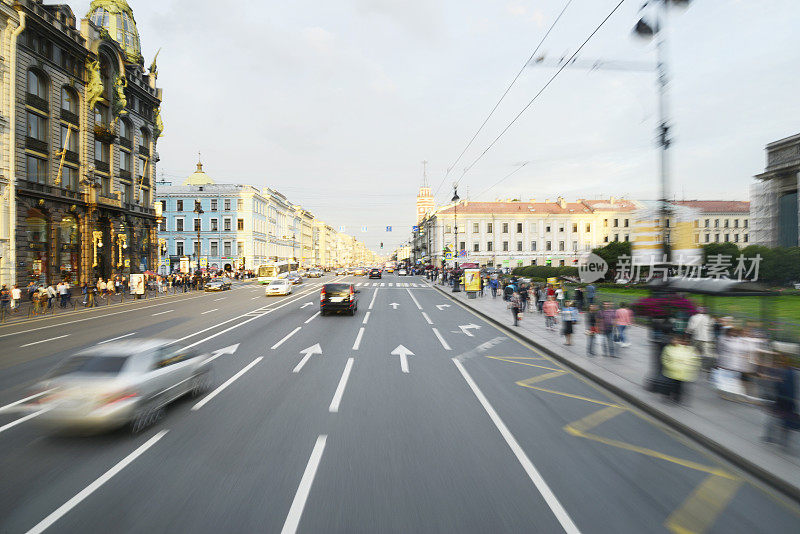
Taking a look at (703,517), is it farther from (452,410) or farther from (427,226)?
(427,226)

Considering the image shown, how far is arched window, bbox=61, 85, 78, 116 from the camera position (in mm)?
34719

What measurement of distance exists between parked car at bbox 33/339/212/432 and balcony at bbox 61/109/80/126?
37.8 metres

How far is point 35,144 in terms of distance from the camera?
31.7 metres

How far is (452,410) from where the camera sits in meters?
8.12

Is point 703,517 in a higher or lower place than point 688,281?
lower

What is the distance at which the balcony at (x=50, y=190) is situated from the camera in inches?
1181

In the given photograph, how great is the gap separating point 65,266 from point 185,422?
36117 mm

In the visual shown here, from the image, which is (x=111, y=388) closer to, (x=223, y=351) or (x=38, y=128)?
(x=223, y=351)

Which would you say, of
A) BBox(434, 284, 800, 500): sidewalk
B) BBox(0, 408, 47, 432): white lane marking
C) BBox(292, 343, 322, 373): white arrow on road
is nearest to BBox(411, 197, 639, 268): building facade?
BBox(292, 343, 322, 373): white arrow on road

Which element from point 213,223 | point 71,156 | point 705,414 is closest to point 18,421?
point 705,414

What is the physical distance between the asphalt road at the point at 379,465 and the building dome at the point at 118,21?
2024 inches

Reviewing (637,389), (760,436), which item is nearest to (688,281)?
(637,389)

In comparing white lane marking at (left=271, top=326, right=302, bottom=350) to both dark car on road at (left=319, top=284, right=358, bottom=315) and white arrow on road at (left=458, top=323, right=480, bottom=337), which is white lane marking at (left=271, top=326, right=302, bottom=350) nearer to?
dark car on road at (left=319, top=284, right=358, bottom=315)

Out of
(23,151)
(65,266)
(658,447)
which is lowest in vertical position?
(658,447)
